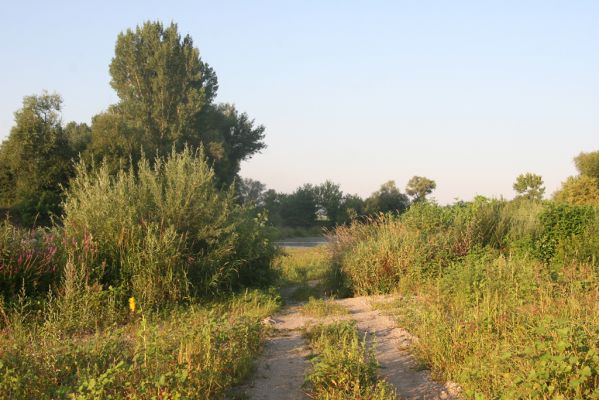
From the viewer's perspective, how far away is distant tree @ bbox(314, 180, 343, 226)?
177ft

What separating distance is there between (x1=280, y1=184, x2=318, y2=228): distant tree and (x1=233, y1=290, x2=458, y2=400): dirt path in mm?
44692

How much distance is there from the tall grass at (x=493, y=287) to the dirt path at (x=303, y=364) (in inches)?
9.3

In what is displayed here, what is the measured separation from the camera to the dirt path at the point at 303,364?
606cm

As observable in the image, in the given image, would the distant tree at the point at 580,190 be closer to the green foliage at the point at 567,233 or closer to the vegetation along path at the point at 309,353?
the green foliage at the point at 567,233

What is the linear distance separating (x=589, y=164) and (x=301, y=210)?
25015mm

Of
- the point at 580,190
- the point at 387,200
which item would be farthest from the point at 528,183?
the point at 387,200

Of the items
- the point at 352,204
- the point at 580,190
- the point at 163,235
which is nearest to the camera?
the point at 163,235

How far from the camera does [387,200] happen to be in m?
53.2

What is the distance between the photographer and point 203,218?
11.4m

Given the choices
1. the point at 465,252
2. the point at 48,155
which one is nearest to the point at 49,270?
the point at 465,252

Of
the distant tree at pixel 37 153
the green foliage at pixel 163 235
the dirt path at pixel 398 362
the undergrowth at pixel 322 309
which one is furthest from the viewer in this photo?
the distant tree at pixel 37 153

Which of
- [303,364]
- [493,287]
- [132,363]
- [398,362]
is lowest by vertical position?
[398,362]

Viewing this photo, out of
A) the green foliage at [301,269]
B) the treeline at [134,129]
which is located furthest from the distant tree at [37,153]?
the green foliage at [301,269]

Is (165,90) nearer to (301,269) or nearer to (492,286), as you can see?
(301,269)
